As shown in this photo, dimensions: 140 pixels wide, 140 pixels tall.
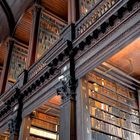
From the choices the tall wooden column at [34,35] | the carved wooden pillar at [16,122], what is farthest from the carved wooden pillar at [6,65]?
the carved wooden pillar at [16,122]

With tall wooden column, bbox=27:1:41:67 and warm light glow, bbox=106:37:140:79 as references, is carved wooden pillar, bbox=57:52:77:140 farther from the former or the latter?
tall wooden column, bbox=27:1:41:67

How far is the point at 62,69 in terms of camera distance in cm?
523

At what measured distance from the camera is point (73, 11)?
5789 millimetres

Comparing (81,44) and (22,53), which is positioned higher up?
(22,53)

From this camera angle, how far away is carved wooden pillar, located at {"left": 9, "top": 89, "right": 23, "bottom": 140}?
6.20 meters

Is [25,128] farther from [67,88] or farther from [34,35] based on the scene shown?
[34,35]

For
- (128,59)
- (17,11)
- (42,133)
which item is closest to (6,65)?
(17,11)

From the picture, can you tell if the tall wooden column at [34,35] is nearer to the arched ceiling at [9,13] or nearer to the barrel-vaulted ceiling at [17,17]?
the barrel-vaulted ceiling at [17,17]

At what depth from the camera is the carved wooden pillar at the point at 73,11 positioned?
5652mm

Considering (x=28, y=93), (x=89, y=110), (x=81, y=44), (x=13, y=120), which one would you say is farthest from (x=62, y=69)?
(x=13, y=120)

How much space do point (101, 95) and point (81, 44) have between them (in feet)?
3.23

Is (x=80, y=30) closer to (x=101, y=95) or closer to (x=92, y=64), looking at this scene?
(x=92, y=64)

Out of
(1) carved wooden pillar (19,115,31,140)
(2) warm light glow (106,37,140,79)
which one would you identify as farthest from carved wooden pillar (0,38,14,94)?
(2) warm light glow (106,37,140,79)

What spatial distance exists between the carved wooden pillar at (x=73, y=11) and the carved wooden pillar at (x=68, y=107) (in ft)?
3.37
